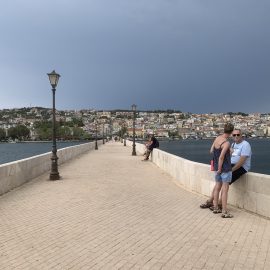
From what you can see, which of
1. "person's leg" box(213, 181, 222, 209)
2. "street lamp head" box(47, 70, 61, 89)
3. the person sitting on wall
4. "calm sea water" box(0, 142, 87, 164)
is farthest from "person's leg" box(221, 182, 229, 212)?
Result: "calm sea water" box(0, 142, 87, 164)

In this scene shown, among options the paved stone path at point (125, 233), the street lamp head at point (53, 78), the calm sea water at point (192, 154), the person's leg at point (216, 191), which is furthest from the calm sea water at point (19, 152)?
the person's leg at point (216, 191)

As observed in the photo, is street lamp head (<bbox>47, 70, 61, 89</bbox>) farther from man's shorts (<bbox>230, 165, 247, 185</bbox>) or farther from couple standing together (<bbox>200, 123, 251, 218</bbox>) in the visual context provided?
man's shorts (<bbox>230, 165, 247, 185</bbox>)

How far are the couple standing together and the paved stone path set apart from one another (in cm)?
31

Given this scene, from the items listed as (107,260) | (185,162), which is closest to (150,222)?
(107,260)

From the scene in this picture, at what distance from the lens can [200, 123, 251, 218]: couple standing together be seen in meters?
7.62

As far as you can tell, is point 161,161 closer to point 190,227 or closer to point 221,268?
point 190,227

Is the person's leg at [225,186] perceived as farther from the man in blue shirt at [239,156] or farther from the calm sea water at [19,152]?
the calm sea water at [19,152]

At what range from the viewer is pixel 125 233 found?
6449 millimetres

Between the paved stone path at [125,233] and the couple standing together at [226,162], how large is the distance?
0.31m

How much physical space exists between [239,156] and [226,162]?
16.8 inches

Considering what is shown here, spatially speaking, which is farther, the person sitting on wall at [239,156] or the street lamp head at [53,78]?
the street lamp head at [53,78]

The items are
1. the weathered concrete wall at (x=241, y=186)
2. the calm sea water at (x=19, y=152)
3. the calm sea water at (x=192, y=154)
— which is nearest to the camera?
the weathered concrete wall at (x=241, y=186)

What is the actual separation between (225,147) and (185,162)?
15.9 ft

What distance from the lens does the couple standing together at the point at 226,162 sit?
762cm
